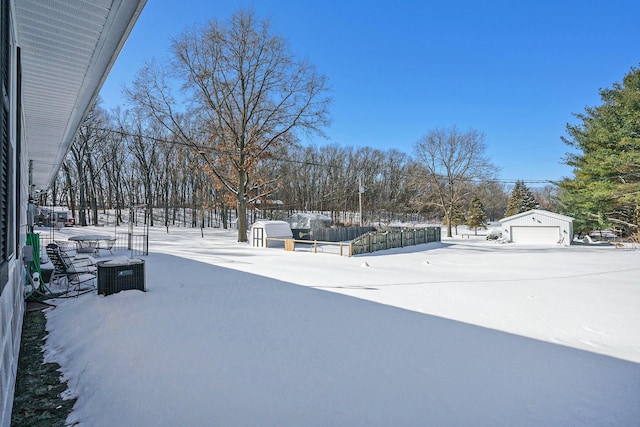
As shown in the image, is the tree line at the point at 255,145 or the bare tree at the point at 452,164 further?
the bare tree at the point at 452,164

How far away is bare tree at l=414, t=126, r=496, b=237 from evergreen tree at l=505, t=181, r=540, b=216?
51.9 feet

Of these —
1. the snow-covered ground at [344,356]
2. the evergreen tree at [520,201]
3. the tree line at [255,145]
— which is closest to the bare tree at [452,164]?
the tree line at [255,145]

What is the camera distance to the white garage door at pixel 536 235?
25828 mm

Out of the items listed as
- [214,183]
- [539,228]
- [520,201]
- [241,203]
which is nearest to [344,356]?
[241,203]

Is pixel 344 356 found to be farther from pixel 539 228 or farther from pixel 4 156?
pixel 539 228

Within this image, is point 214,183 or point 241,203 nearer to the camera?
point 241,203

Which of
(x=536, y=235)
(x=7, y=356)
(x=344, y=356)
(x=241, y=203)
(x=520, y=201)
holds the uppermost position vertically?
(x=520, y=201)

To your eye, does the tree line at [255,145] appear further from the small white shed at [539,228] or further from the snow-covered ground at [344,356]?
the snow-covered ground at [344,356]

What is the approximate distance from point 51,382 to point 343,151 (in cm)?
5502

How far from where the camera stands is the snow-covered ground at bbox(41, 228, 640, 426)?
2893 mm

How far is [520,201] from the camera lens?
45.2m

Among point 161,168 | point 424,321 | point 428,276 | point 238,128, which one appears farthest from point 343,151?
point 424,321

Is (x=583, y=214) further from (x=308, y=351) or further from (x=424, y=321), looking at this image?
(x=308, y=351)

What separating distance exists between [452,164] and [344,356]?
106 feet
